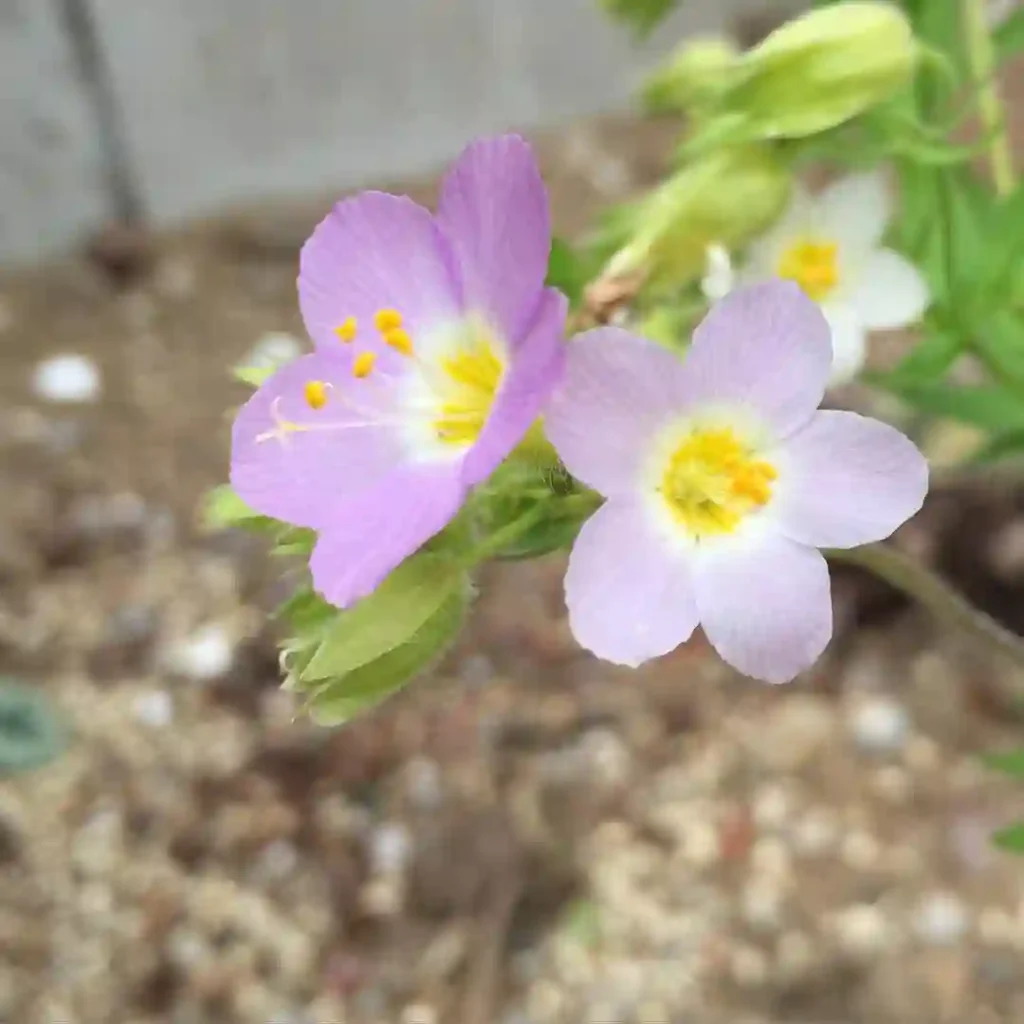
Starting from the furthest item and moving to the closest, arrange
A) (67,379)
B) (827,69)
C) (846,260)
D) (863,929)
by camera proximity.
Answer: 1. (67,379)
2. (863,929)
3. (846,260)
4. (827,69)

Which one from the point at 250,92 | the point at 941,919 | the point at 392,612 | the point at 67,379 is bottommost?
the point at 941,919

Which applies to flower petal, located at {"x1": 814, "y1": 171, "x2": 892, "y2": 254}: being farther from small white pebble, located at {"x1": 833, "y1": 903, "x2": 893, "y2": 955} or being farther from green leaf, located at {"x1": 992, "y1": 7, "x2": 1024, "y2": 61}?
small white pebble, located at {"x1": 833, "y1": 903, "x2": 893, "y2": 955}

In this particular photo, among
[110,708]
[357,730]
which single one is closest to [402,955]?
[357,730]

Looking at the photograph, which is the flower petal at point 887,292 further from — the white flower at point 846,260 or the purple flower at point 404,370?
the purple flower at point 404,370

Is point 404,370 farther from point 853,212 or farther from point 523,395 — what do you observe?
point 853,212

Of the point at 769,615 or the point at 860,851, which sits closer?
the point at 769,615

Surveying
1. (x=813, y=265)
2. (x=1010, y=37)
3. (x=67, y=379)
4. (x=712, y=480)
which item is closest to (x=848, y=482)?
(x=712, y=480)

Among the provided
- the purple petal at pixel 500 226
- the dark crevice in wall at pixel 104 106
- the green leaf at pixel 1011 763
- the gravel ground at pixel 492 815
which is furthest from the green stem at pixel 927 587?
the dark crevice in wall at pixel 104 106
